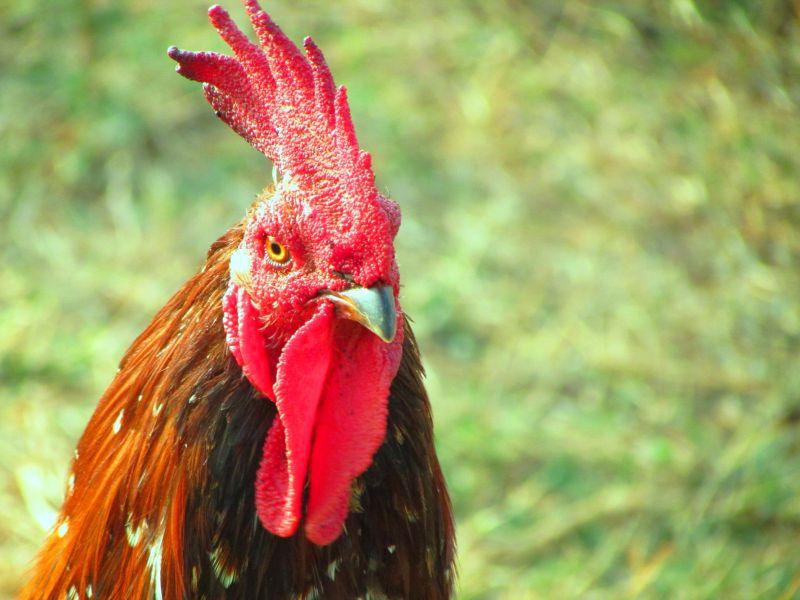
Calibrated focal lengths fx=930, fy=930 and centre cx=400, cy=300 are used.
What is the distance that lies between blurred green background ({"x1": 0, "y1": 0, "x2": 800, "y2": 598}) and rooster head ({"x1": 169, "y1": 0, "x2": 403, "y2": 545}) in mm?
2130

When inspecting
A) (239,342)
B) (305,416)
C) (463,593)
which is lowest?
(463,593)

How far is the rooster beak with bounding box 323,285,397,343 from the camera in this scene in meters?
1.79

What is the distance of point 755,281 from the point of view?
17.1ft

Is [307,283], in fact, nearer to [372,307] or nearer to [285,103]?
[372,307]

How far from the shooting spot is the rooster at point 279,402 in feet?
6.22

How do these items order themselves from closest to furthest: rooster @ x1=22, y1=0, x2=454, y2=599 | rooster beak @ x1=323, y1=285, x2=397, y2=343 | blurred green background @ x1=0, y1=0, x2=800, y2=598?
1. rooster beak @ x1=323, y1=285, x2=397, y2=343
2. rooster @ x1=22, y1=0, x2=454, y2=599
3. blurred green background @ x1=0, y1=0, x2=800, y2=598

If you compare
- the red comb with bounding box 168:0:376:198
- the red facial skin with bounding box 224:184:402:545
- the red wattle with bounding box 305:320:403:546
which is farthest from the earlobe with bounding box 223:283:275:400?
the red comb with bounding box 168:0:376:198

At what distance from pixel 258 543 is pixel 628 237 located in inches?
159

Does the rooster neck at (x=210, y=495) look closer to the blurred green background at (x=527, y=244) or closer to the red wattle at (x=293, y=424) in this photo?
the red wattle at (x=293, y=424)

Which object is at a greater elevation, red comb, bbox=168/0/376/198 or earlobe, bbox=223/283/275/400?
red comb, bbox=168/0/376/198

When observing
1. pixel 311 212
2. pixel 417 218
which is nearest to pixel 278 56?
pixel 311 212

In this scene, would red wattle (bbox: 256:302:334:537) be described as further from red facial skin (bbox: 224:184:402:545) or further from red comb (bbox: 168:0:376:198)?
red comb (bbox: 168:0:376:198)

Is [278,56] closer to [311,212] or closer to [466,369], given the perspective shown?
[311,212]

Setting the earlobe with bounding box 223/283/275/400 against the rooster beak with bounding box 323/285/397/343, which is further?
the earlobe with bounding box 223/283/275/400
